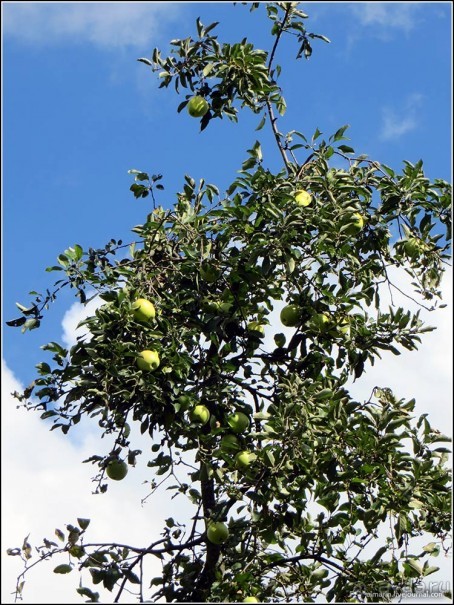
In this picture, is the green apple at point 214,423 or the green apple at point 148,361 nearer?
the green apple at point 148,361

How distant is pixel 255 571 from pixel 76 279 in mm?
1830

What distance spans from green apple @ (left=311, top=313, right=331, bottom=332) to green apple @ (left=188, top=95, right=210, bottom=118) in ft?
4.68

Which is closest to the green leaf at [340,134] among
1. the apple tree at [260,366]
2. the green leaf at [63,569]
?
the apple tree at [260,366]

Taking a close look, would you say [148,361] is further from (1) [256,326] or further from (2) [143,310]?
Result: (1) [256,326]

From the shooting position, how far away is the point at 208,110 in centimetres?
547

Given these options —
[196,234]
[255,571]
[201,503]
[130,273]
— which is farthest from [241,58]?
[255,571]

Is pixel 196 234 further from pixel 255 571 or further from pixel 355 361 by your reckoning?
pixel 255 571

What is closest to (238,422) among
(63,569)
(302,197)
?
(63,569)

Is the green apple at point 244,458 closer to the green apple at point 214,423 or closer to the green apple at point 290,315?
the green apple at point 214,423

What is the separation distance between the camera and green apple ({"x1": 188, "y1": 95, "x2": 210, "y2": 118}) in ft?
17.8

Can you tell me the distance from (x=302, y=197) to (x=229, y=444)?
143cm

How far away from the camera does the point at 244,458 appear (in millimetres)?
4605

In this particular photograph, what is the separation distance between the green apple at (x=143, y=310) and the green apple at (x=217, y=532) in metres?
1.12

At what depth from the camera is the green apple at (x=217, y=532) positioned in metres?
4.71
